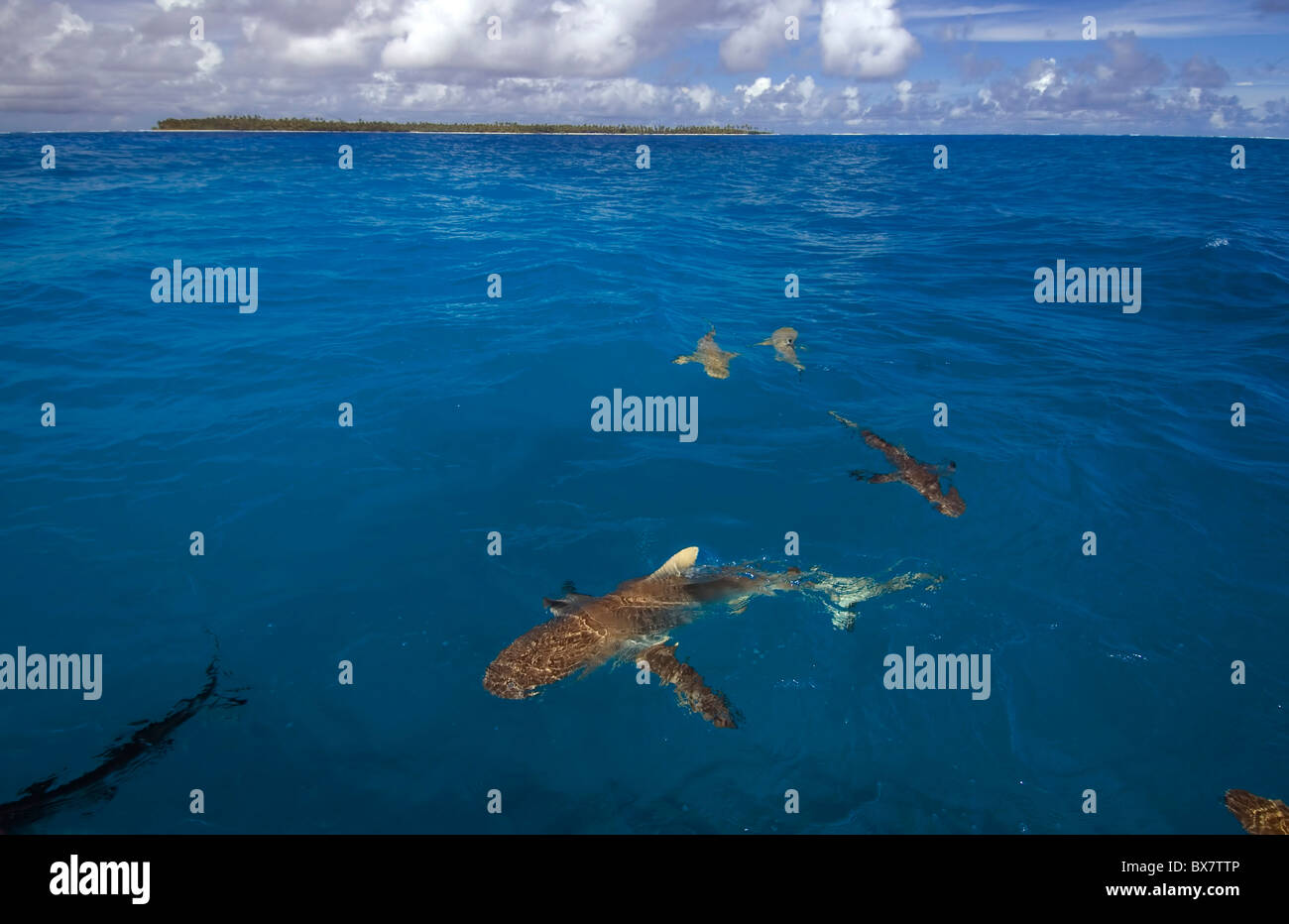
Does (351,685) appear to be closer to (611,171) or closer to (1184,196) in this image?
(1184,196)

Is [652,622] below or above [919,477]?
below

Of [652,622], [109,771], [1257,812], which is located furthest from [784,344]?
[109,771]

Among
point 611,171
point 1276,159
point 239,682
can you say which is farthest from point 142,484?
point 1276,159

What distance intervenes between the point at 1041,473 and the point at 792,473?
5115 mm

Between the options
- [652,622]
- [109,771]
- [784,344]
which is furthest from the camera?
[784,344]

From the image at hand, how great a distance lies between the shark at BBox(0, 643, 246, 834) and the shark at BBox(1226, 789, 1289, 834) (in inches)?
488

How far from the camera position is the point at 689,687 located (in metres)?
9.37

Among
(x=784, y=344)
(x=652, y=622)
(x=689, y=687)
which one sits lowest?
(x=689, y=687)

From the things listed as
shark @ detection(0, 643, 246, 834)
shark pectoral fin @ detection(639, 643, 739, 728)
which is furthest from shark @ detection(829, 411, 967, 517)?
shark @ detection(0, 643, 246, 834)

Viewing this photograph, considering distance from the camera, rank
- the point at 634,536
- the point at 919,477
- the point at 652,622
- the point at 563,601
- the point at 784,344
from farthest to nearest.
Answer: the point at 784,344 < the point at 919,477 < the point at 634,536 < the point at 563,601 < the point at 652,622

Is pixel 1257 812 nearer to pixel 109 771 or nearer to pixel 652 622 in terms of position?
pixel 652 622

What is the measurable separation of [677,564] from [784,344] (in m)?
11.4

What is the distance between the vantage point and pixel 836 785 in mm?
8320

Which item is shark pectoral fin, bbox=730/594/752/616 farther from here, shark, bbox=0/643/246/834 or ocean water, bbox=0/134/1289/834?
shark, bbox=0/643/246/834
